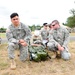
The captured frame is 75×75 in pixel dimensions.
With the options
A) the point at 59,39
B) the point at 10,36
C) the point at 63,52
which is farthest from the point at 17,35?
the point at 63,52

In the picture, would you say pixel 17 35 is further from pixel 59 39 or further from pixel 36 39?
pixel 36 39

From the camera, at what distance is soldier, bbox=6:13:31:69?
6.66m

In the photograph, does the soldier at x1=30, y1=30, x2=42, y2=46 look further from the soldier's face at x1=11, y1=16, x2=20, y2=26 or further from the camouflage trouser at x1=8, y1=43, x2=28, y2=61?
the soldier's face at x1=11, y1=16, x2=20, y2=26

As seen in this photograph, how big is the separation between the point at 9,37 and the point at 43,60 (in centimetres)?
135

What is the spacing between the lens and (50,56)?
7648 mm

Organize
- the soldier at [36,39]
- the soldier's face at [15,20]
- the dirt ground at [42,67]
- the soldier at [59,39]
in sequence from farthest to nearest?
the soldier at [36,39], the soldier at [59,39], the soldier's face at [15,20], the dirt ground at [42,67]

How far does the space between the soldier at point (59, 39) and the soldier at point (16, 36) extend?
924 millimetres

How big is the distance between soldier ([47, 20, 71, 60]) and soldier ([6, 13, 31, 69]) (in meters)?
0.92

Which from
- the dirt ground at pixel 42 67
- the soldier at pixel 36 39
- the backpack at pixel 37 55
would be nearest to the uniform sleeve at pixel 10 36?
the dirt ground at pixel 42 67

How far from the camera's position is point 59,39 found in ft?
24.9

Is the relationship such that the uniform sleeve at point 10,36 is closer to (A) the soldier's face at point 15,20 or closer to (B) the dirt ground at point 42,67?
(A) the soldier's face at point 15,20

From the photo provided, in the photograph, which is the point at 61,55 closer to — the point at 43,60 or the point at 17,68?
the point at 43,60

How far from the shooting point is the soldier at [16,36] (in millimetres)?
6656

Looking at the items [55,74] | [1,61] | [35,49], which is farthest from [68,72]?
[1,61]
